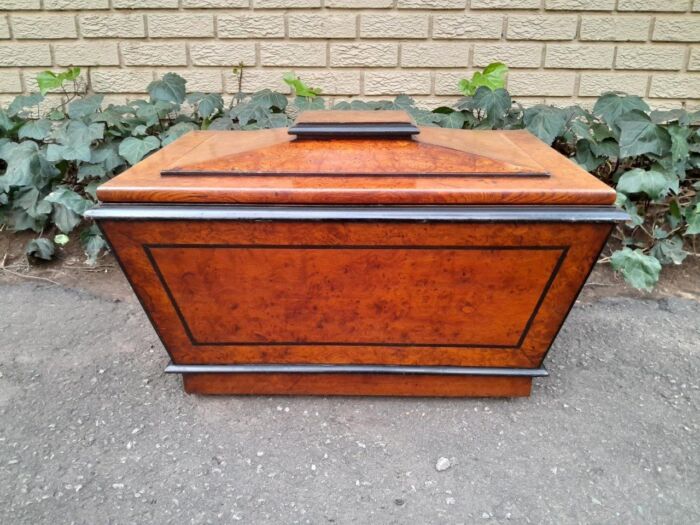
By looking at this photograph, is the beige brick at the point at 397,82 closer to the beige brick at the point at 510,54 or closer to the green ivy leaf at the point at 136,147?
the beige brick at the point at 510,54

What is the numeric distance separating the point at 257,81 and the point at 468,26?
1253 millimetres

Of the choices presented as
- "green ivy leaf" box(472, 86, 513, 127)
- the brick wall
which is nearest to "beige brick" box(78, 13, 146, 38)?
the brick wall

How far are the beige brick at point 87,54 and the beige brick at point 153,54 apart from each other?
0.07 metres

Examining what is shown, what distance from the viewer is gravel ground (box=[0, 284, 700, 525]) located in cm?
140

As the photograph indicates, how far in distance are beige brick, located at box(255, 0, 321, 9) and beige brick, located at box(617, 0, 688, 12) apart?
1.69 metres

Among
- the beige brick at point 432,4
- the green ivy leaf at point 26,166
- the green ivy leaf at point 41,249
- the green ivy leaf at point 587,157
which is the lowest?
the green ivy leaf at point 41,249

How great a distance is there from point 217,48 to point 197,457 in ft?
7.51

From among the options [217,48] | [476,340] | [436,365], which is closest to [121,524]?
[436,365]

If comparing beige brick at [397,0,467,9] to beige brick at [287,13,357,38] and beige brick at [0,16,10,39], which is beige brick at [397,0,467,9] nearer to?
beige brick at [287,13,357,38]

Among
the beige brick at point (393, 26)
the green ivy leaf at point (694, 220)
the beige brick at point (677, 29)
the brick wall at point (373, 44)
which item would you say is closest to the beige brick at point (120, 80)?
the brick wall at point (373, 44)

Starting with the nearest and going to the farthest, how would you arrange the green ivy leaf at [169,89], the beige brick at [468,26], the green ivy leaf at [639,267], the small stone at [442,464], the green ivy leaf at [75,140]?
the small stone at [442,464] < the green ivy leaf at [639,267] < the green ivy leaf at [75,140] < the green ivy leaf at [169,89] < the beige brick at [468,26]

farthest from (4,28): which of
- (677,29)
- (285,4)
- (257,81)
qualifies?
(677,29)

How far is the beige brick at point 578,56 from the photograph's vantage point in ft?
9.30

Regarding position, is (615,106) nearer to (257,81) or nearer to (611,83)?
(611,83)
